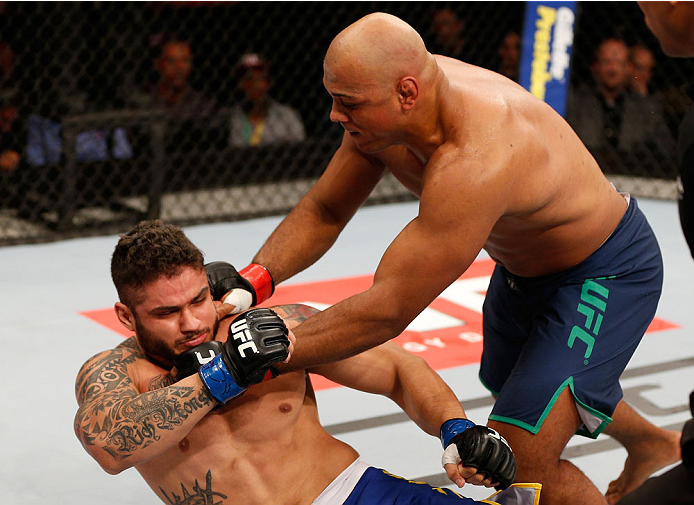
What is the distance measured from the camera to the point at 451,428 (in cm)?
175

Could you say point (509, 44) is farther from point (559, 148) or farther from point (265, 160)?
point (559, 148)

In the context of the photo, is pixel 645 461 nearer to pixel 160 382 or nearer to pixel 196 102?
pixel 160 382

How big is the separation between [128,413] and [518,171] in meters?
0.85

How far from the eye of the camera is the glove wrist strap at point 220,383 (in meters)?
1.61

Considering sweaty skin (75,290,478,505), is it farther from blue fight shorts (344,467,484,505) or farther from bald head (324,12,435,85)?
bald head (324,12,435,85)

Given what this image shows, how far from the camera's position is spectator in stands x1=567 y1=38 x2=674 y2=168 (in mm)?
5711

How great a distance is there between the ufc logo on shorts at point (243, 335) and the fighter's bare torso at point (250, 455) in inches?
8.4

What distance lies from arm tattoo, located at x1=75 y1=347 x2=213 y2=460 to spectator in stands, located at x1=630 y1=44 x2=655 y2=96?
185 inches

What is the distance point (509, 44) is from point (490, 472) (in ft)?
15.8

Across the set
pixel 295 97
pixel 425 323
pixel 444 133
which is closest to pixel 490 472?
pixel 444 133

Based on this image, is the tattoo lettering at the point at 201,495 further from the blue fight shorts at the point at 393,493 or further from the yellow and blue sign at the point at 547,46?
the yellow and blue sign at the point at 547,46

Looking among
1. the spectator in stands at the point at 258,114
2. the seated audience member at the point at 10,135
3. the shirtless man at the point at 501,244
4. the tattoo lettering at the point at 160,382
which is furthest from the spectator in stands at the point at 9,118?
the tattoo lettering at the point at 160,382

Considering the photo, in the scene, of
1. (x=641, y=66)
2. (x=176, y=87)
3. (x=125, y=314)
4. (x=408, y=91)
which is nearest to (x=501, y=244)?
(x=408, y=91)

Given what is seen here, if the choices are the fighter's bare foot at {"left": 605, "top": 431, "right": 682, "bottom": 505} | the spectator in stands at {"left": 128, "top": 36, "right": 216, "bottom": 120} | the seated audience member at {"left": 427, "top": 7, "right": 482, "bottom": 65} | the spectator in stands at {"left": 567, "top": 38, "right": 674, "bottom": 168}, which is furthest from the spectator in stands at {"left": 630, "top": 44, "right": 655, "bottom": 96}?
the fighter's bare foot at {"left": 605, "top": 431, "right": 682, "bottom": 505}
